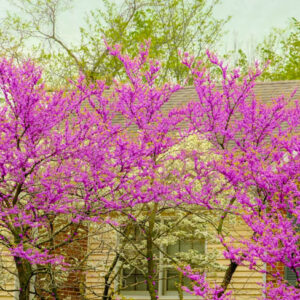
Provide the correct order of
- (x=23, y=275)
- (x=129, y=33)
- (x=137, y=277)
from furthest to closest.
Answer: (x=129, y=33) → (x=137, y=277) → (x=23, y=275)

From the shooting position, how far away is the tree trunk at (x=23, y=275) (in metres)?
7.93

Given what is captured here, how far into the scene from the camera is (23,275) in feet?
26.5

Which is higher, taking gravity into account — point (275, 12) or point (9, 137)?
point (275, 12)

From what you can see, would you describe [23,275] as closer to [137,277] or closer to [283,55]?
[137,277]

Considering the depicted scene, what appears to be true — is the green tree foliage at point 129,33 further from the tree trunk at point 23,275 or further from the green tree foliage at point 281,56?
the tree trunk at point 23,275

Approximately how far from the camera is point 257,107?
945 centimetres

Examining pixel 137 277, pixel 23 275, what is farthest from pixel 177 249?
pixel 23 275

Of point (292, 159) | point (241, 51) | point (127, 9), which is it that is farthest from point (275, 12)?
point (292, 159)

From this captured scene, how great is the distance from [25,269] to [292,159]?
4229mm

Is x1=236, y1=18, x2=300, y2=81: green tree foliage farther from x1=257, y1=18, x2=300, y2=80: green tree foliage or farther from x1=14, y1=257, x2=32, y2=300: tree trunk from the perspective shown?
x1=14, y1=257, x2=32, y2=300: tree trunk

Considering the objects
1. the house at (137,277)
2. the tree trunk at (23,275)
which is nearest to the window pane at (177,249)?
the house at (137,277)

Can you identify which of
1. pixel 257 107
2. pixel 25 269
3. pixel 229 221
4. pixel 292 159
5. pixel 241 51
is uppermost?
pixel 241 51

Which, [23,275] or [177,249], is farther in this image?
[177,249]

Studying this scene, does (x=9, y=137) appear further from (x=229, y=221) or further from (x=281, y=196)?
(x=229, y=221)
